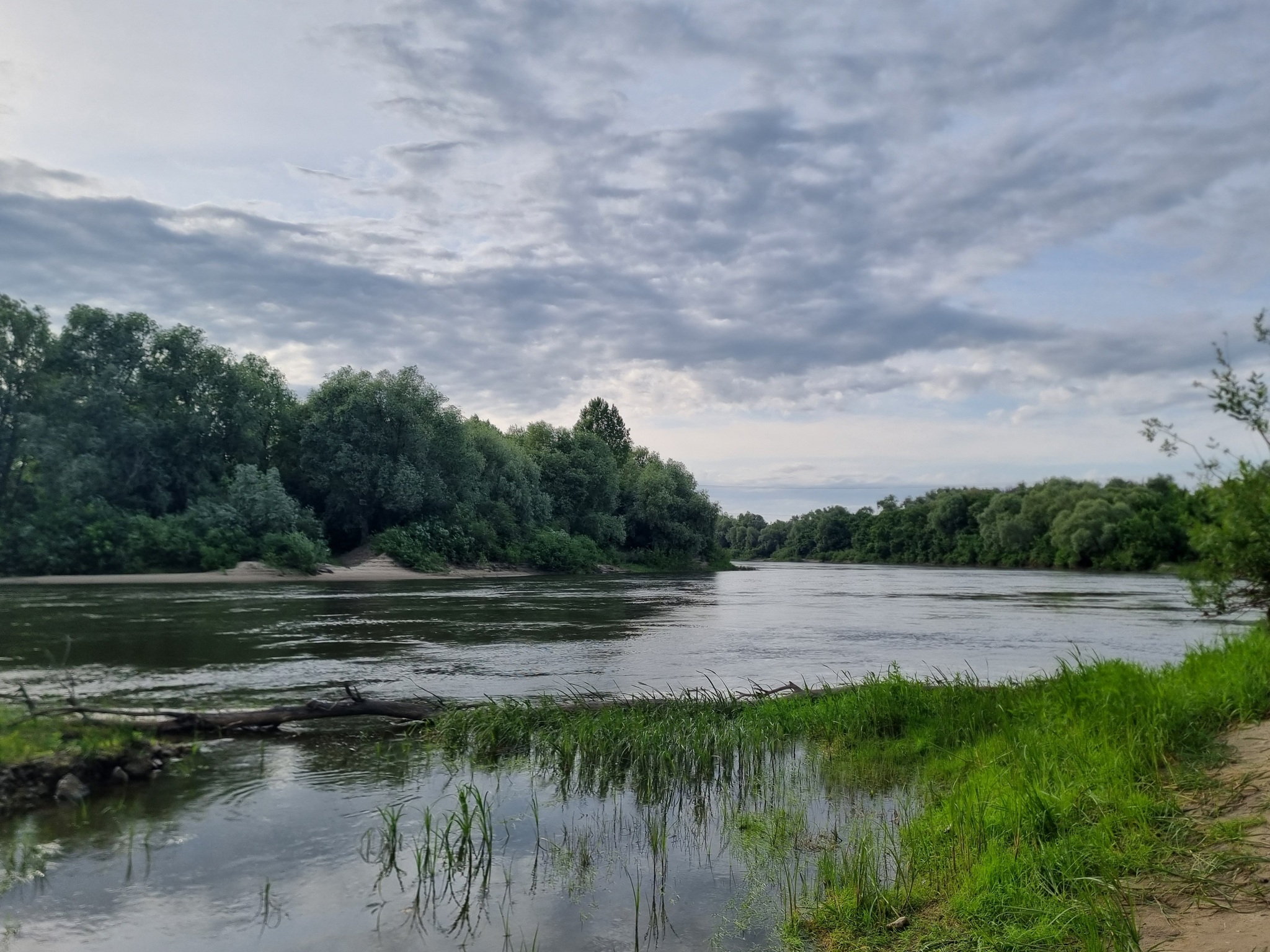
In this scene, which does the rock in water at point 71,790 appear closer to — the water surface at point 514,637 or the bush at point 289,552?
the water surface at point 514,637

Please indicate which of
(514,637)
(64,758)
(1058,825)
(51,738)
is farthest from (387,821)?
(514,637)

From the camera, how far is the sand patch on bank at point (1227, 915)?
14.6 feet

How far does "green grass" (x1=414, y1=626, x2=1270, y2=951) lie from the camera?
539cm

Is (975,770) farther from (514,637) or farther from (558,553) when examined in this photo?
(558,553)

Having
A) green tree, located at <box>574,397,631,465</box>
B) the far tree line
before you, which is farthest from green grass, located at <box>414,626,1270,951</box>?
green tree, located at <box>574,397,631,465</box>

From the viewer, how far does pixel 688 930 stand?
19.7ft

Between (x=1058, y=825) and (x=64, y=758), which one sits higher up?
(x=1058, y=825)

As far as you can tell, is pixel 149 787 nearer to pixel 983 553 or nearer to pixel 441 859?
pixel 441 859

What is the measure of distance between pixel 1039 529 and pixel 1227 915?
12271 centimetres

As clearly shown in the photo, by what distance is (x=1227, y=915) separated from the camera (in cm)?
479

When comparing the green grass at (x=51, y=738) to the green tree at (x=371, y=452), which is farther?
the green tree at (x=371, y=452)

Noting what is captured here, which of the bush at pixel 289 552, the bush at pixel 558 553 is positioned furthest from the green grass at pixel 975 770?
the bush at pixel 558 553

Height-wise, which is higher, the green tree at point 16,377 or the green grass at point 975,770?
the green tree at point 16,377

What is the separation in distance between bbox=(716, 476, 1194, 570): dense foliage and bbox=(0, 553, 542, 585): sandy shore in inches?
1715
